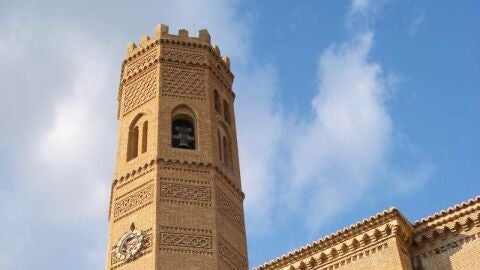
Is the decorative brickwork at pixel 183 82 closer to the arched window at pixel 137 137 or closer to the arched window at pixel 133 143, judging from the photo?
the arched window at pixel 137 137

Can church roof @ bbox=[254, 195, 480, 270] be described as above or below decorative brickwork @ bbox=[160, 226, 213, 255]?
below

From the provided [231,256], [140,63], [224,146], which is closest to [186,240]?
[231,256]

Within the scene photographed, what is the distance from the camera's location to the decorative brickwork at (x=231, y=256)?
14.3m

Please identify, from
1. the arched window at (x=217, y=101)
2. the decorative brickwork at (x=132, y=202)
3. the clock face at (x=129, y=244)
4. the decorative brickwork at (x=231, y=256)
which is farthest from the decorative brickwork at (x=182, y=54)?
the decorative brickwork at (x=231, y=256)

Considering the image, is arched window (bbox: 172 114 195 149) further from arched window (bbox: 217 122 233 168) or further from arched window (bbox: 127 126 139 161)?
arched window (bbox: 127 126 139 161)

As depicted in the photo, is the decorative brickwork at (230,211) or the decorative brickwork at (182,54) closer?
the decorative brickwork at (230,211)

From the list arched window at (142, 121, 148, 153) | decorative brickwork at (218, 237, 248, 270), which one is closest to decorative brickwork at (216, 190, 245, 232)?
decorative brickwork at (218, 237, 248, 270)

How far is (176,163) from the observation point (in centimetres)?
1531

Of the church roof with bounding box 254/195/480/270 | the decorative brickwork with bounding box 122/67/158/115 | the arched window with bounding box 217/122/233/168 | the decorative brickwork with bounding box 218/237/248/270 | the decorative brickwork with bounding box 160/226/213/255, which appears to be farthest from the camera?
the decorative brickwork with bounding box 122/67/158/115

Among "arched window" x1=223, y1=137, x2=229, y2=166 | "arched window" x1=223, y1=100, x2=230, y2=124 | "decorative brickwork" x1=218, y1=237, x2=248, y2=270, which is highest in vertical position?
"arched window" x1=223, y1=100, x2=230, y2=124

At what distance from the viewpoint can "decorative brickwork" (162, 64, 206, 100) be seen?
1675cm

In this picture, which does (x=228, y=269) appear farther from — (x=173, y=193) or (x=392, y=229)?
(x=392, y=229)

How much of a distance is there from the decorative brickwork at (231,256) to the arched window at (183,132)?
2.44 metres

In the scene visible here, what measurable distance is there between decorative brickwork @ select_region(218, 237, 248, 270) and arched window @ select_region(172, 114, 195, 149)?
2437 mm
